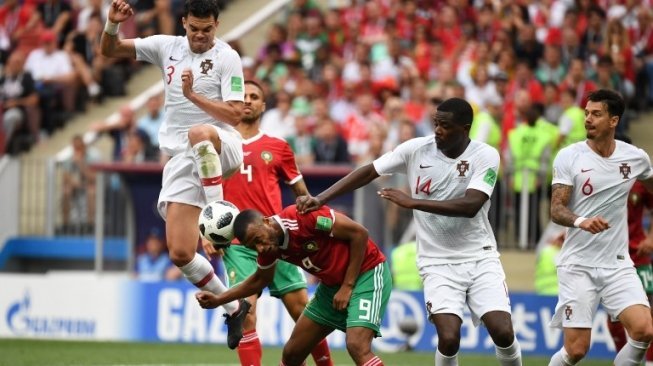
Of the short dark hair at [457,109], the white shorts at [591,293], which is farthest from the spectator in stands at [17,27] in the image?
the short dark hair at [457,109]

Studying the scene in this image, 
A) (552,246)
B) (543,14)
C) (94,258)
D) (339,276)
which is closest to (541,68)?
(543,14)

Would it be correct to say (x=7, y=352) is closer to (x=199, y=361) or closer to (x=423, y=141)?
(x=199, y=361)

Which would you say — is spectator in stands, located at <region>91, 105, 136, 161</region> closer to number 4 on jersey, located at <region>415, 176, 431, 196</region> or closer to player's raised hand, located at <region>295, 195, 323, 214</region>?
number 4 on jersey, located at <region>415, 176, 431, 196</region>

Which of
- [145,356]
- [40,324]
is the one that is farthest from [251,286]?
[40,324]

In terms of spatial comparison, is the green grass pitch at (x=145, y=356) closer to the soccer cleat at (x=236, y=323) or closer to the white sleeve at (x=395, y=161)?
the soccer cleat at (x=236, y=323)

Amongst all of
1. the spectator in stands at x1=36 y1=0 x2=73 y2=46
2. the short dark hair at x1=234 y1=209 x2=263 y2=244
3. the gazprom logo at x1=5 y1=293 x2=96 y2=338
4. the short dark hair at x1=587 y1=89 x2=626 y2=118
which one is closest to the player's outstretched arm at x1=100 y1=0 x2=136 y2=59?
the short dark hair at x1=234 y1=209 x2=263 y2=244

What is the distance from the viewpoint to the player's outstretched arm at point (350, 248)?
34.7 ft

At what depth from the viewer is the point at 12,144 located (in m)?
24.2

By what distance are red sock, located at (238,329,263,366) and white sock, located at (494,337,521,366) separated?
6.81 ft

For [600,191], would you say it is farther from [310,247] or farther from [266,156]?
[266,156]

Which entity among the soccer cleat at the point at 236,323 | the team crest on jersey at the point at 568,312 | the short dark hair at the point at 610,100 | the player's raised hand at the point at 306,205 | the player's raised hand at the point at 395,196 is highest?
the short dark hair at the point at 610,100

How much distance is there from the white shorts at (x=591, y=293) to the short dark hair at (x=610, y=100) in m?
1.29

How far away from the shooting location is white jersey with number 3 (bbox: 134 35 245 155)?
11.9 m

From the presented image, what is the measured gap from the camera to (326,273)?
1077cm
